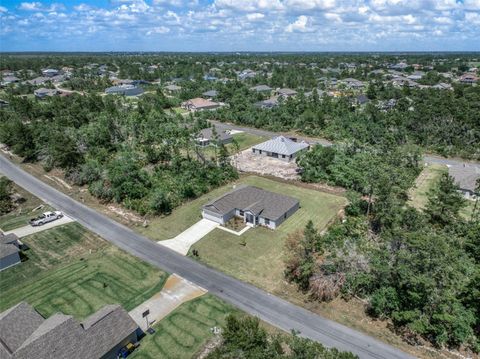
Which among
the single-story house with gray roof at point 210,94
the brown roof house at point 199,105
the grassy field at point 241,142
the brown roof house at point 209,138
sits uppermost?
the single-story house with gray roof at point 210,94

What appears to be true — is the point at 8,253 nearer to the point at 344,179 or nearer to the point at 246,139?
the point at 344,179

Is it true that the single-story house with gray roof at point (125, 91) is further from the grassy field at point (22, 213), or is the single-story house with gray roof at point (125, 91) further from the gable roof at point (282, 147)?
the grassy field at point (22, 213)

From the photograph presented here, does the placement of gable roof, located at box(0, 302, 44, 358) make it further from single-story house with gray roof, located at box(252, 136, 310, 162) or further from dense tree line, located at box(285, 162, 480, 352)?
single-story house with gray roof, located at box(252, 136, 310, 162)

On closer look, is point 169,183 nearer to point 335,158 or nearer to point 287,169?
point 287,169

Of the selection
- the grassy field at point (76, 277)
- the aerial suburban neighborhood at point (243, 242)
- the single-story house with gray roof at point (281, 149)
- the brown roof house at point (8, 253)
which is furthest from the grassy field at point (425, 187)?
the brown roof house at point (8, 253)

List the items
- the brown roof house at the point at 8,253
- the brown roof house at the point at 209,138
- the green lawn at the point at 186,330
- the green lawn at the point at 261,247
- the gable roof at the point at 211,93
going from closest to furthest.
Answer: the green lawn at the point at 186,330 < the green lawn at the point at 261,247 < the brown roof house at the point at 8,253 < the brown roof house at the point at 209,138 < the gable roof at the point at 211,93

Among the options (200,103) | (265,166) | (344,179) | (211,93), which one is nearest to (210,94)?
(211,93)
